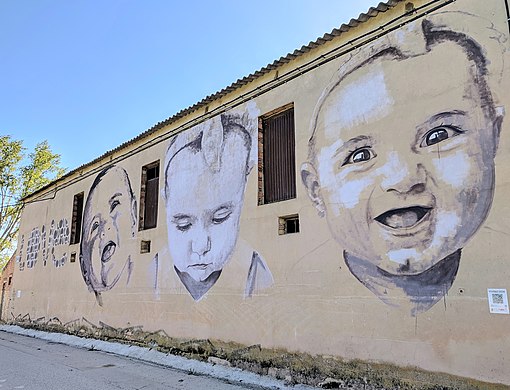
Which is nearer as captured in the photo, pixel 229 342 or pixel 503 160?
pixel 503 160

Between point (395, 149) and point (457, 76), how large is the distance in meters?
1.18

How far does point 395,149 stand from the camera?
18.7 ft

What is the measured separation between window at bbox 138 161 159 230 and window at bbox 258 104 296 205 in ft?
12.5

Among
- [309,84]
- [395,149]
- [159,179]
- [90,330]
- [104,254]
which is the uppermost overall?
[309,84]

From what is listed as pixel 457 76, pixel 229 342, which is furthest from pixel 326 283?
pixel 457 76

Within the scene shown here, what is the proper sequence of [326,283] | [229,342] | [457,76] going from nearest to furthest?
[457,76] < [326,283] < [229,342]

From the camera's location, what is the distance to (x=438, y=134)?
5.30 meters

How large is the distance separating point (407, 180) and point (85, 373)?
639 centimetres

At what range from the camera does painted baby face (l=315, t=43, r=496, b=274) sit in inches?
197

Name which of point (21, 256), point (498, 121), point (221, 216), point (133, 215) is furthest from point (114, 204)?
point (498, 121)

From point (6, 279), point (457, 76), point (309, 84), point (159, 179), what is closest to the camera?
point (457, 76)

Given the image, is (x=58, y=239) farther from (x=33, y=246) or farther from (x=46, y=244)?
(x=33, y=246)

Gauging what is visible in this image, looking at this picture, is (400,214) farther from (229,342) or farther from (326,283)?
(229,342)

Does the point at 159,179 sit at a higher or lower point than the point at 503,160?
higher
